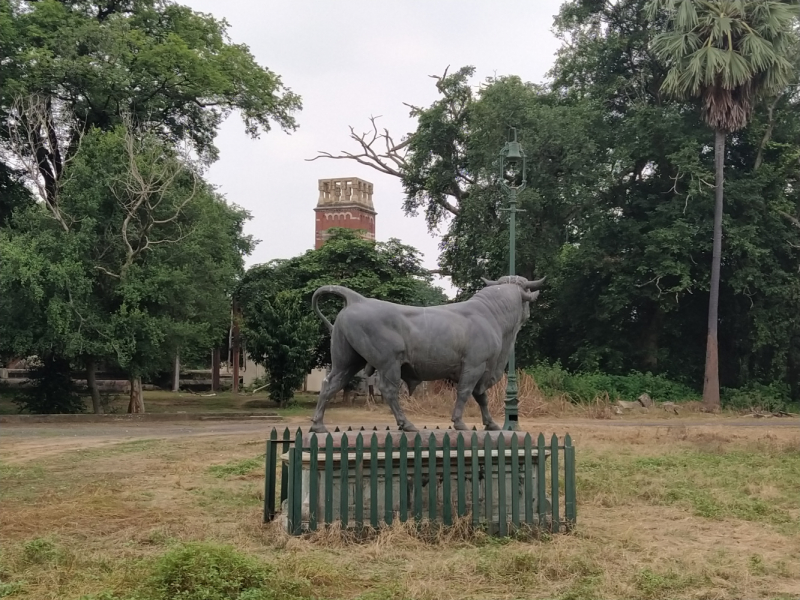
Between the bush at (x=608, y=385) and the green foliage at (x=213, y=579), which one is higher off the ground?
the bush at (x=608, y=385)

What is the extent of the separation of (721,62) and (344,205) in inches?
1541

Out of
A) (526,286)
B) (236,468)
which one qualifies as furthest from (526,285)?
(236,468)

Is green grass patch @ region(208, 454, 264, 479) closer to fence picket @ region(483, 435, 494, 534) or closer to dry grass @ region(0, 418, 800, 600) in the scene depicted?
dry grass @ region(0, 418, 800, 600)

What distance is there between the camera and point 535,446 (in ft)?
26.6

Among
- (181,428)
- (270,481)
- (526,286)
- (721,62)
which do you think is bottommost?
(181,428)

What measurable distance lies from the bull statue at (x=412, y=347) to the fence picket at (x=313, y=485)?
24.4 inches

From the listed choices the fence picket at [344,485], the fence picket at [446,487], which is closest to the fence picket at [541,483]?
the fence picket at [446,487]

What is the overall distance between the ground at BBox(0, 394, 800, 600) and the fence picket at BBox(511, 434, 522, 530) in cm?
33

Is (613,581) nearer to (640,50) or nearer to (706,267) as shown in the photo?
(706,267)

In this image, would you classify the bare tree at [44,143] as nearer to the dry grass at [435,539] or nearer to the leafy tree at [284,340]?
the leafy tree at [284,340]

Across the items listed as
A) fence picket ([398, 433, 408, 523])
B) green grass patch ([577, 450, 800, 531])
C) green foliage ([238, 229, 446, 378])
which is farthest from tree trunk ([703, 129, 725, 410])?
fence picket ([398, 433, 408, 523])

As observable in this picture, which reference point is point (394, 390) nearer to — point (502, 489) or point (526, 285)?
point (502, 489)

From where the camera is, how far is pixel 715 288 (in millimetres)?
26812

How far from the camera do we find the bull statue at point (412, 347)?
8.14 m
